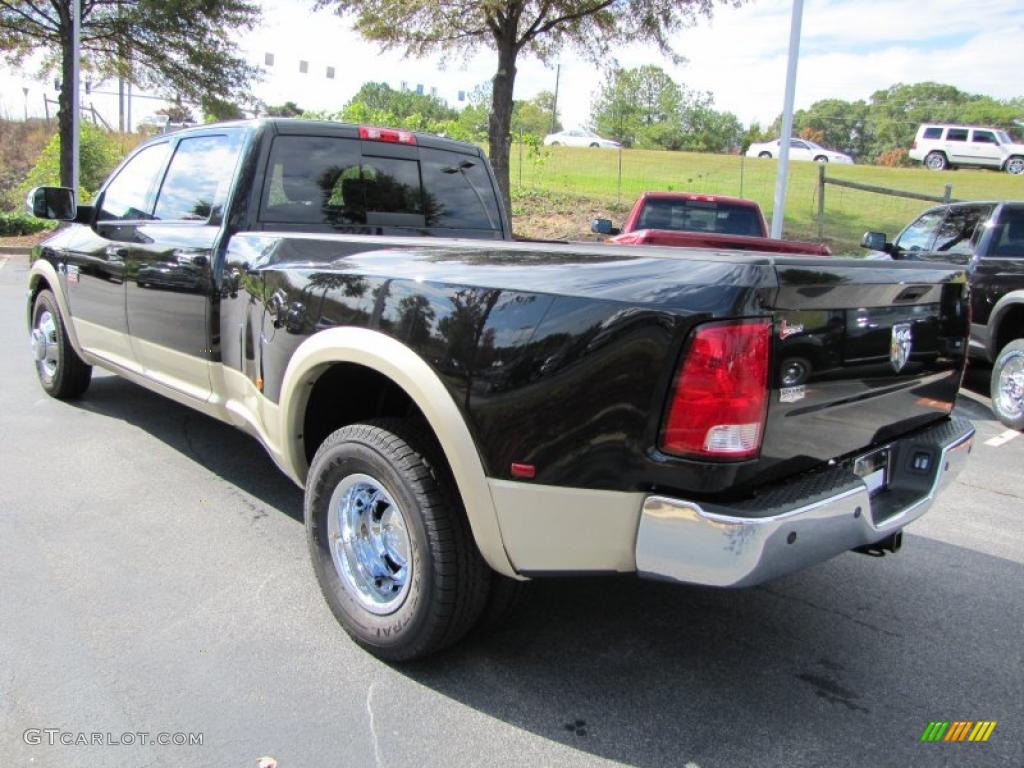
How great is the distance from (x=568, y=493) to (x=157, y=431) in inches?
159

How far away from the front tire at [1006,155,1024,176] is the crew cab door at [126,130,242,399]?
3466cm

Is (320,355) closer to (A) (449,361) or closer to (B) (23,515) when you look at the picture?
(A) (449,361)

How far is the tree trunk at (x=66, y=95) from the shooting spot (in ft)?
56.2

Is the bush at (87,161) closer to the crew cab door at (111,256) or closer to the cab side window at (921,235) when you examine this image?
the crew cab door at (111,256)

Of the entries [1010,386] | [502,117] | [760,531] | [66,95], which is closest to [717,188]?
[502,117]

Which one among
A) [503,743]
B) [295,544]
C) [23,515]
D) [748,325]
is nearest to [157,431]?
[23,515]

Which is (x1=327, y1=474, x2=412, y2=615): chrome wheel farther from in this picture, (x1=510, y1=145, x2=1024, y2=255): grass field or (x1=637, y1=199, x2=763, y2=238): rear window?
(x1=510, y1=145, x2=1024, y2=255): grass field

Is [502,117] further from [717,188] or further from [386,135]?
[717,188]

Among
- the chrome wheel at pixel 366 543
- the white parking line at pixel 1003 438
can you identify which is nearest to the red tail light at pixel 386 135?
the chrome wheel at pixel 366 543

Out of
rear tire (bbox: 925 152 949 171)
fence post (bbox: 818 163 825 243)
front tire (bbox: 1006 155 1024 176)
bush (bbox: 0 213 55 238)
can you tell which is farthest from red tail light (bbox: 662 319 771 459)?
rear tire (bbox: 925 152 949 171)

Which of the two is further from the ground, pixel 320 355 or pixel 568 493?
pixel 320 355

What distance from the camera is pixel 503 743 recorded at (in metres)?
2.43

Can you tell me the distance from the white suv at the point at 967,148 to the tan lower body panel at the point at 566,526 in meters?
35.0

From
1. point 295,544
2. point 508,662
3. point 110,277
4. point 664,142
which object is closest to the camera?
point 508,662
